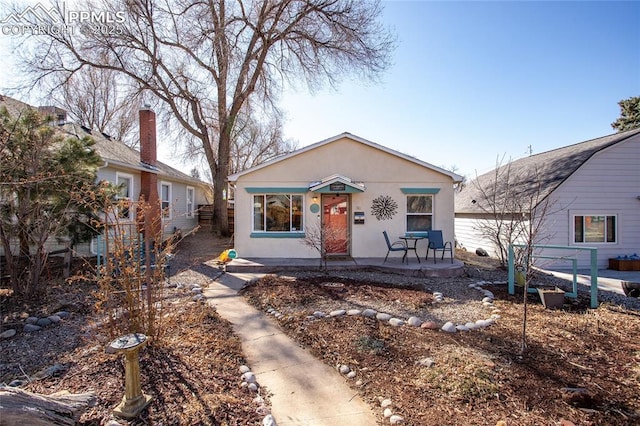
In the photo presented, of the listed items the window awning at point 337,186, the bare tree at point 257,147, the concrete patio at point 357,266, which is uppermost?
the bare tree at point 257,147

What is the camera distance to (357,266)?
938cm

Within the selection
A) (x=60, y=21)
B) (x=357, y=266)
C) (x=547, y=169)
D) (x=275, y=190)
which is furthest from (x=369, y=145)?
(x=60, y=21)

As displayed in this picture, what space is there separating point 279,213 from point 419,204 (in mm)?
4821

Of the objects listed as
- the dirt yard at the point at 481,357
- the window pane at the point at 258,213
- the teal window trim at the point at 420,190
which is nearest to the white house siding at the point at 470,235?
the teal window trim at the point at 420,190

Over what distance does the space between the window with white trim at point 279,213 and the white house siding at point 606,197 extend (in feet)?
27.7

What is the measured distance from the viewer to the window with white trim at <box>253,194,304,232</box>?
1062 cm

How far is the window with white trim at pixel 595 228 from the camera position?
419 inches

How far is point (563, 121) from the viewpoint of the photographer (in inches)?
503

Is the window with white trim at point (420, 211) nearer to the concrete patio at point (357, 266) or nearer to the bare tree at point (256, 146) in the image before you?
the concrete patio at point (357, 266)

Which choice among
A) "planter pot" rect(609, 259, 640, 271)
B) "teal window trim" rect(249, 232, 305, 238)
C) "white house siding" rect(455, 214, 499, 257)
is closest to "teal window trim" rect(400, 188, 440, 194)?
"teal window trim" rect(249, 232, 305, 238)

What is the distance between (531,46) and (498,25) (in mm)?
1377

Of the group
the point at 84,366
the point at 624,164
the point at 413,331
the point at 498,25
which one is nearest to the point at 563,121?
the point at 624,164

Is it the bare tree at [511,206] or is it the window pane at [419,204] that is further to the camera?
the window pane at [419,204]

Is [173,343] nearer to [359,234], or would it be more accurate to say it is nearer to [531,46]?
[359,234]
